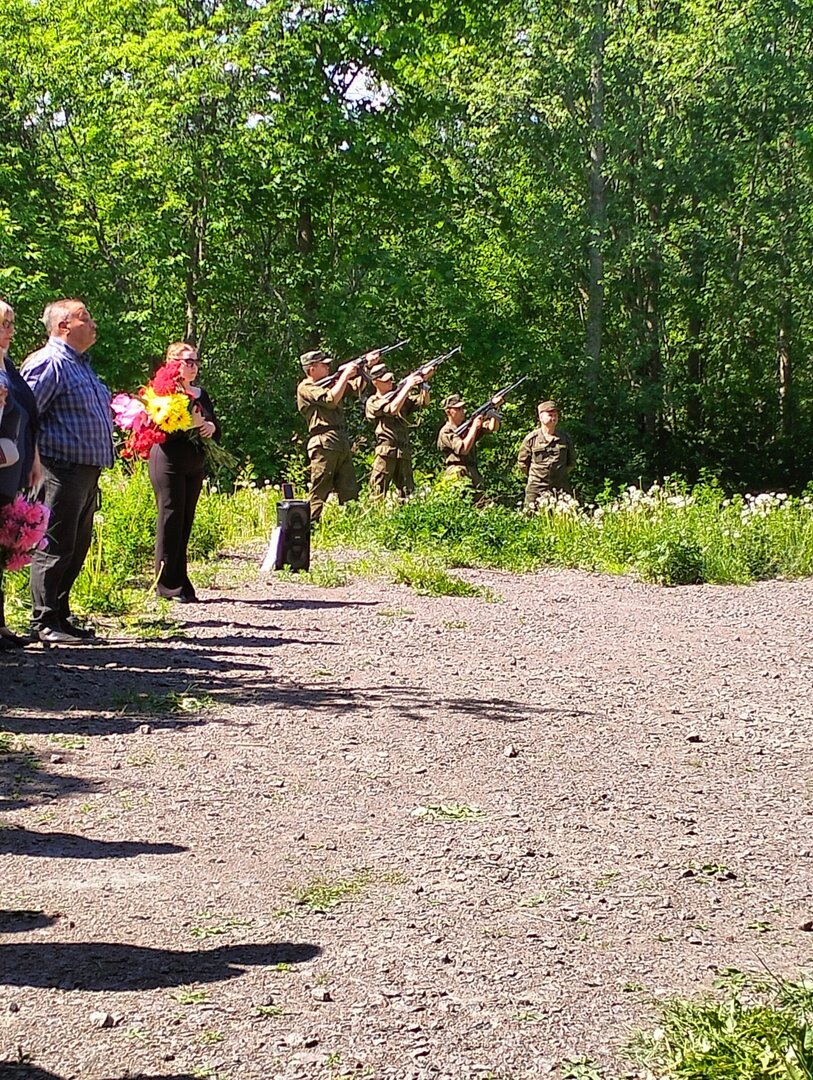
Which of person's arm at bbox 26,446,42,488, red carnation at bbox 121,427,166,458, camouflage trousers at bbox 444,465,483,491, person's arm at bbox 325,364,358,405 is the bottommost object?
person's arm at bbox 26,446,42,488

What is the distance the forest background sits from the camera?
87.2 feet

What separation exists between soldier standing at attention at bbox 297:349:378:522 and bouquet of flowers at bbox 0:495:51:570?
8299 mm

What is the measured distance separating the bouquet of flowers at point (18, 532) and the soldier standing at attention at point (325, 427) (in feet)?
27.2

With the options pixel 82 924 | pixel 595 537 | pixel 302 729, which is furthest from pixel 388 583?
pixel 82 924

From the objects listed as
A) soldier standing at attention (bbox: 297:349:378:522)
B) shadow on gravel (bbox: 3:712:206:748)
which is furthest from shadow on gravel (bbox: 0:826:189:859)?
soldier standing at attention (bbox: 297:349:378:522)

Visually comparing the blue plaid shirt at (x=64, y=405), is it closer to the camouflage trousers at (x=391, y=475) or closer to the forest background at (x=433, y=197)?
the camouflage trousers at (x=391, y=475)

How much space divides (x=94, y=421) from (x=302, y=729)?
2.70 meters

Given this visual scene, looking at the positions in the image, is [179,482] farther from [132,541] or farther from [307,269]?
[307,269]

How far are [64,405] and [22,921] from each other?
15.2 feet

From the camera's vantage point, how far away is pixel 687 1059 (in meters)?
3.11

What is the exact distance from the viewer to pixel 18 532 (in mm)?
6152

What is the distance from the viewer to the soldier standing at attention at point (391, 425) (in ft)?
52.7

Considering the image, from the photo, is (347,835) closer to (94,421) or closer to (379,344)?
(94,421)

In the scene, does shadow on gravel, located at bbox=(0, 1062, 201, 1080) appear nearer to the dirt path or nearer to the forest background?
the dirt path
